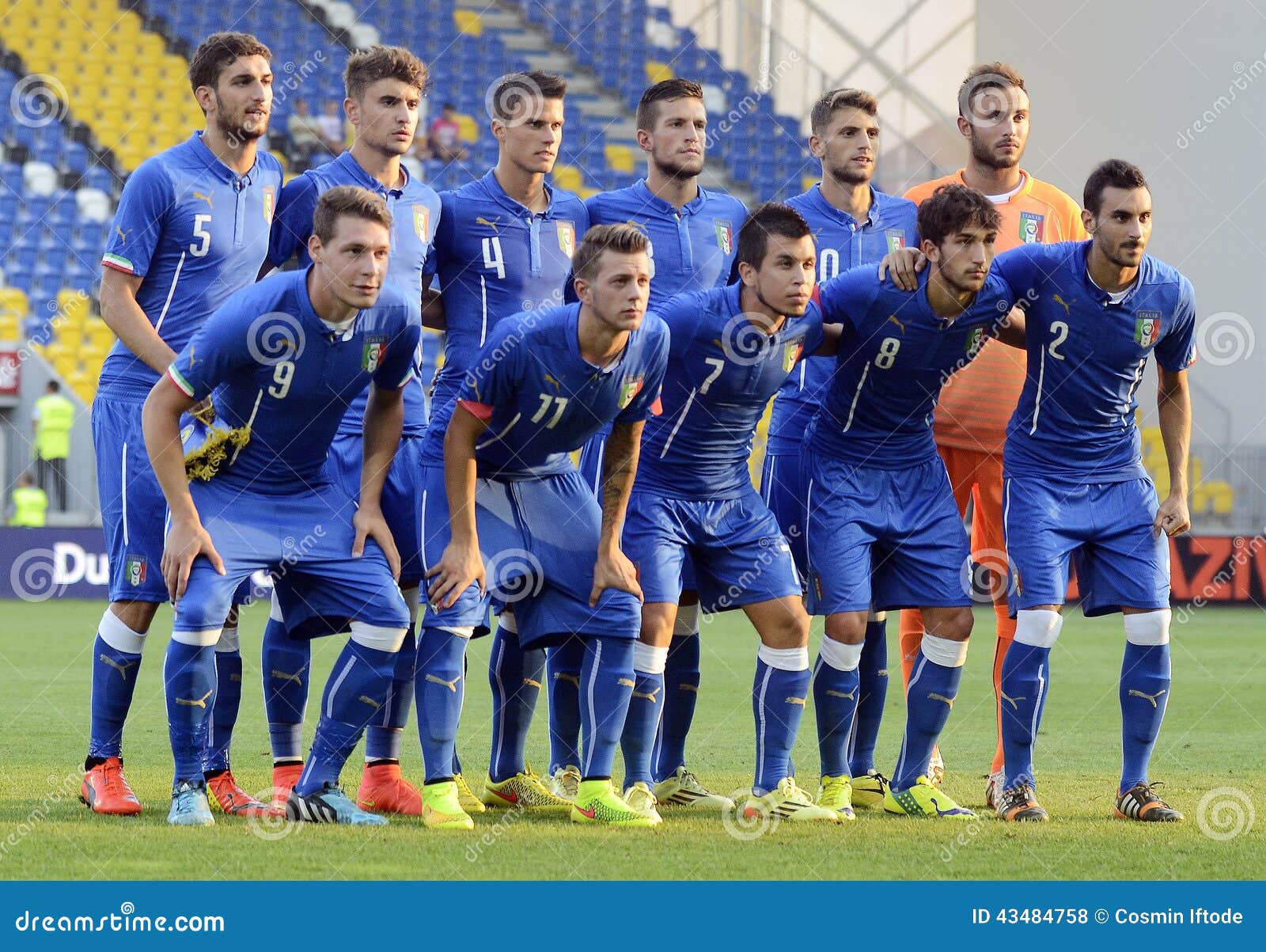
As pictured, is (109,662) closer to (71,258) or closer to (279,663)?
(279,663)

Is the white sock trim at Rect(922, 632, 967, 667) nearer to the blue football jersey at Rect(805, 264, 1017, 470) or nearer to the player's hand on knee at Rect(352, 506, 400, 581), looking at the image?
the blue football jersey at Rect(805, 264, 1017, 470)

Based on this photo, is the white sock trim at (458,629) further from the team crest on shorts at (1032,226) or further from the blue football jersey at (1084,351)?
the team crest on shorts at (1032,226)

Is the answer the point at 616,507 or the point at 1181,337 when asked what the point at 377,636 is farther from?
the point at 1181,337

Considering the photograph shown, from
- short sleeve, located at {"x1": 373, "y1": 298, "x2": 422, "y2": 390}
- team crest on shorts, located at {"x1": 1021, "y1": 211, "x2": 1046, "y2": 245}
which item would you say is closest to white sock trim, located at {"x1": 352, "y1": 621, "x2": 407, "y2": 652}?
short sleeve, located at {"x1": 373, "y1": 298, "x2": 422, "y2": 390}

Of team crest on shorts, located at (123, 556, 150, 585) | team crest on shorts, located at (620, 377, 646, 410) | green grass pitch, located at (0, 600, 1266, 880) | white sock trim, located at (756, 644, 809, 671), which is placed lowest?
green grass pitch, located at (0, 600, 1266, 880)

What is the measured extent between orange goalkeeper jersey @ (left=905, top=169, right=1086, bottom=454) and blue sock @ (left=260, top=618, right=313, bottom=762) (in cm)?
253

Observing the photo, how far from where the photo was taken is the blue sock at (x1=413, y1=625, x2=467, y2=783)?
500cm

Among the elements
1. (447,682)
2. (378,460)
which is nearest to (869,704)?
(447,682)

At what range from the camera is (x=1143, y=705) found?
541cm

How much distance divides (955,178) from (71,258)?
585 inches

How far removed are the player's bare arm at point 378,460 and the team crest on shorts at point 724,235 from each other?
1.48m

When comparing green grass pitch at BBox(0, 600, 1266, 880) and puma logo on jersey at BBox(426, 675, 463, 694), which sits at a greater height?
puma logo on jersey at BBox(426, 675, 463, 694)

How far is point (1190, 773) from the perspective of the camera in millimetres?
6484
